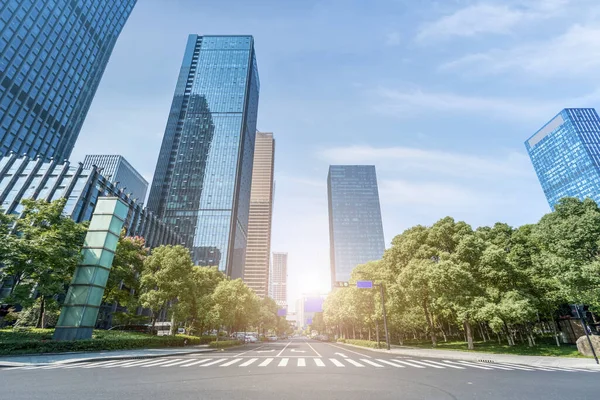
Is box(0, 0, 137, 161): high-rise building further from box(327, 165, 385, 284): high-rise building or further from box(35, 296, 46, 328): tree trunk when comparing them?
box(327, 165, 385, 284): high-rise building

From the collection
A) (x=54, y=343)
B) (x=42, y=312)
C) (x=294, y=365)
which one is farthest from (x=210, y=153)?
(x=294, y=365)

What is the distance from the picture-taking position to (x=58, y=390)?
24.9ft

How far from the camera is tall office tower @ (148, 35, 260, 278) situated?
10025 cm

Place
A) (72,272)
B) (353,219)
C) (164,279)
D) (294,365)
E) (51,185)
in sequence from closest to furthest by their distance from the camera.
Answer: (294,365) → (72,272) → (164,279) → (51,185) → (353,219)

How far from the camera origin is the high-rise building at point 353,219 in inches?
6549

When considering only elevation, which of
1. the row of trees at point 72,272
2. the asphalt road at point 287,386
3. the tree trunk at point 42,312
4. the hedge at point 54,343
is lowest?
the asphalt road at point 287,386

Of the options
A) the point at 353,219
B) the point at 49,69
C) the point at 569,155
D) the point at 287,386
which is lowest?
the point at 287,386

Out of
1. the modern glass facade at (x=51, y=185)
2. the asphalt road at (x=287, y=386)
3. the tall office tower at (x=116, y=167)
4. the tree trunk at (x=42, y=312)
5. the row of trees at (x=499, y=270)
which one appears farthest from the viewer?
the tall office tower at (x=116, y=167)

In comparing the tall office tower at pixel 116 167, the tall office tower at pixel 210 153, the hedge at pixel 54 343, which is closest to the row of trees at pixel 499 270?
the hedge at pixel 54 343

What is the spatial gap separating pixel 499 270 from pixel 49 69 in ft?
330

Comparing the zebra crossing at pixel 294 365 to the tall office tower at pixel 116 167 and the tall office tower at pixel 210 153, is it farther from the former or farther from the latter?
the tall office tower at pixel 116 167

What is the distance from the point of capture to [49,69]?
6906cm

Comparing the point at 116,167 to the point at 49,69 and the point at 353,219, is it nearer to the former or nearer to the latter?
the point at 49,69

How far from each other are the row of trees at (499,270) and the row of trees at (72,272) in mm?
23203
